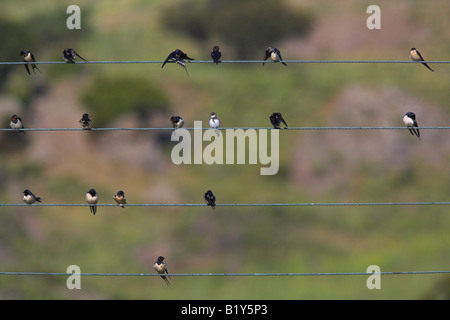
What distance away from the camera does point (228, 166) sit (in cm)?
3756

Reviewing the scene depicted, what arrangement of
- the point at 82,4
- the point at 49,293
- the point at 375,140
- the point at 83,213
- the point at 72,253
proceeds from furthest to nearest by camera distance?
1. the point at 82,4
2. the point at 375,140
3. the point at 83,213
4. the point at 72,253
5. the point at 49,293

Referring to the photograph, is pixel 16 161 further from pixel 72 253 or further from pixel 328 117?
pixel 328 117

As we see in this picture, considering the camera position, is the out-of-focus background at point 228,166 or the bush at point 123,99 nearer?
the out-of-focus background at point 228,166

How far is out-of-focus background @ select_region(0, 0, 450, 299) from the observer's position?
1278 inches

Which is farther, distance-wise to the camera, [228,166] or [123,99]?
[123,99]

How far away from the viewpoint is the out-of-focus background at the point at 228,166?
32.5 m

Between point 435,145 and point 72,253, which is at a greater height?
point 435,145

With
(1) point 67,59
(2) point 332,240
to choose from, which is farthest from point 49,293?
(1) point 67,59

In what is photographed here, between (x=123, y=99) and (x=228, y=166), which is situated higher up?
(x=123, y=99)

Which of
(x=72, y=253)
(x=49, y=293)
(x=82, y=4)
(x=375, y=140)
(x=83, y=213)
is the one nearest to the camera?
(x=49, y=293)

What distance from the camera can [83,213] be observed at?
35.2 meters

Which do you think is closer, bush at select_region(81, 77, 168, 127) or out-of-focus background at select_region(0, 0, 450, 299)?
out-of-focus background at select_region(0, 0, 450, 299)
